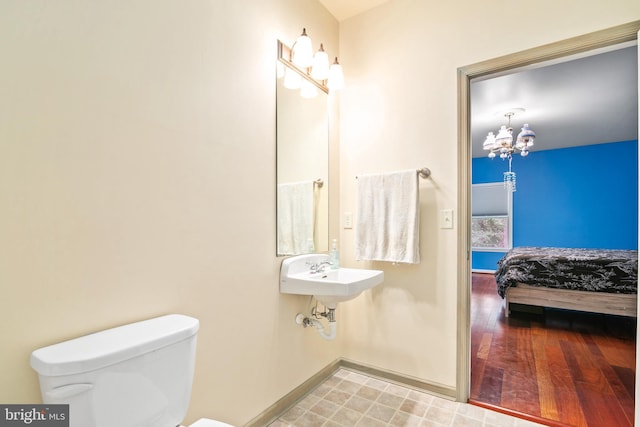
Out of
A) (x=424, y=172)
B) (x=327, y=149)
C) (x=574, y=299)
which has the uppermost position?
(x=327, y=149)

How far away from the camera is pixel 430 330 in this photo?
1.98 m

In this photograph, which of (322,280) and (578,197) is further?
(578,197)

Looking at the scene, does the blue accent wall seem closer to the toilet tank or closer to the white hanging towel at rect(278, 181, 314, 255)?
the white hanging towel at rect(278, 181, 314, 255)

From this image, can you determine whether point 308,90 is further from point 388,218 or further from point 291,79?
point 388,218

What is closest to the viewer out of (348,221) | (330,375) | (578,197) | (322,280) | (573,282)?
(322,280)

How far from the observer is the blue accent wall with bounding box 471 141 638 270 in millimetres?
5055

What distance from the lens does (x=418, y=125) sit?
2021mm

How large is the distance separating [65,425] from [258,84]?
4.98 feet

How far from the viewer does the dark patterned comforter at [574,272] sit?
3023 mm

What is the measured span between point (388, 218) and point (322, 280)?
2.15 feet

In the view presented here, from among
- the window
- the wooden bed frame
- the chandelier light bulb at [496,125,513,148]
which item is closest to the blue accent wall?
the window

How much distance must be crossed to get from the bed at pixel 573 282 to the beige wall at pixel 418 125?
2.03 meters

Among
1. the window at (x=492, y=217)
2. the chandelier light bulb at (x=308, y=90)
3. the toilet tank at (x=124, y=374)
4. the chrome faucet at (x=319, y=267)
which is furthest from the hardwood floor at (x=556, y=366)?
the window at (x=492, y=217)

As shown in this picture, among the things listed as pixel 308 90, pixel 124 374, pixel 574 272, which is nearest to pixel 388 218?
pixel 308 90
